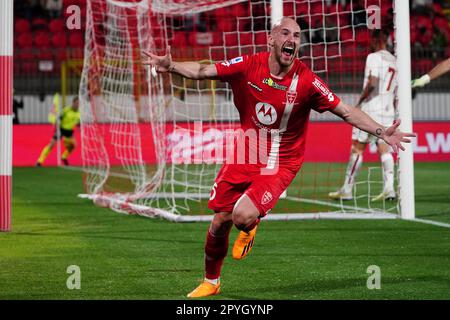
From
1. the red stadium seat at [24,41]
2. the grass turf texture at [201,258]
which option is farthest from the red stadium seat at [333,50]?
the red stadium seat at [24,41]

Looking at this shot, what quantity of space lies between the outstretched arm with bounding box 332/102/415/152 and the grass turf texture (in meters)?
1.06

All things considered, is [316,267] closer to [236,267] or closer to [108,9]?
[236,267]

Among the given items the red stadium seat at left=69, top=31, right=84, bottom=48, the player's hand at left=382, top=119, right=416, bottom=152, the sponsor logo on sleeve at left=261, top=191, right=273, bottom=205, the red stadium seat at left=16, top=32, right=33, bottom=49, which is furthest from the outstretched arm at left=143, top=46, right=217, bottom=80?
the red stadium seat at left=16, top=32, right=33, bottom=49

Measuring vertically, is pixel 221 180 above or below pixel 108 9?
below

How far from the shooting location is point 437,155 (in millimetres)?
24422

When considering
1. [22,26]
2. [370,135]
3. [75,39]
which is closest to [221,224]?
[370,135]

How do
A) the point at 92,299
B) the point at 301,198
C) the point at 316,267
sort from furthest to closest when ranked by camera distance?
1. the point at 301,198
2. the point at 316,267
3. the point at 92,299

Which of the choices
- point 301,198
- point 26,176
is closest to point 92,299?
point 301,198

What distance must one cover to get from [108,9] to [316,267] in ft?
29.6

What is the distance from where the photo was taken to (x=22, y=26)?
91.4 ft

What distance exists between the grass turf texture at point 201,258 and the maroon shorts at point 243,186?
2.09 ft

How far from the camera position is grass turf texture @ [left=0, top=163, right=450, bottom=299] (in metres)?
6.76

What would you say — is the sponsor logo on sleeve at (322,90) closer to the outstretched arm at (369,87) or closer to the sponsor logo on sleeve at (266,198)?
the sponsor logo on sleeve at (266,198)

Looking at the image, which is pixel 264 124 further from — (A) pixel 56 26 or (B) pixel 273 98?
(A) pixel 56 26
